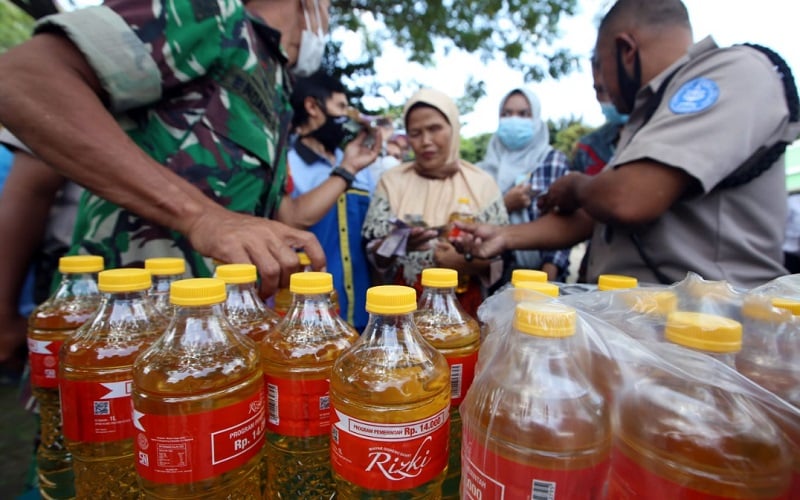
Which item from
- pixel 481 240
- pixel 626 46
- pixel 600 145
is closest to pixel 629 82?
pixel 626 46

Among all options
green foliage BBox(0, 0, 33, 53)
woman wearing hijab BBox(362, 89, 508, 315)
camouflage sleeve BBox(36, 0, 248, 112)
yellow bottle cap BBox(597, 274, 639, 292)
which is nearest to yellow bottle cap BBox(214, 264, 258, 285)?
camouflage sleeve BBox(36, 0, 248, 112)

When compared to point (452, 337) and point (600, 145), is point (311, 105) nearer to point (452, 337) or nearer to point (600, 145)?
point (600, 145)

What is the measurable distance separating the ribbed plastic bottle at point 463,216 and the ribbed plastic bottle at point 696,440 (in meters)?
1.96

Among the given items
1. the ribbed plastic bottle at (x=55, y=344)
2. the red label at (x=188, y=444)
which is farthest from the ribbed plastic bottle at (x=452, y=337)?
the ribbed plastic bottle at (x=55, y=344)

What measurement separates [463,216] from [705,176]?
1.60 metres

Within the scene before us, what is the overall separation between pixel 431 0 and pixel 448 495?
723 centimetres

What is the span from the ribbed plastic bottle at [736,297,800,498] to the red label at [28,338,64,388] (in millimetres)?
1606

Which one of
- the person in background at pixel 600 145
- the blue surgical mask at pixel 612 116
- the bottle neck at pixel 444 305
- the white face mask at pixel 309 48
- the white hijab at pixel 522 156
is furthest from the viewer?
the white hijab at pixel 522 156

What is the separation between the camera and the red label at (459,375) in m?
0.99

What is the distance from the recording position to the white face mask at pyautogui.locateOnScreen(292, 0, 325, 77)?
228cm

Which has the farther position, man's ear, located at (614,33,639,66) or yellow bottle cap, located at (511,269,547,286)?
man's ear, located at (614,33,639,66)

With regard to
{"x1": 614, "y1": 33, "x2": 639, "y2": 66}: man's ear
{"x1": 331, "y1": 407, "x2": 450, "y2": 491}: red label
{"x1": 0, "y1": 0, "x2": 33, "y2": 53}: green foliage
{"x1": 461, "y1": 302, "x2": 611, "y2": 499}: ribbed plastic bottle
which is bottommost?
{"x1": 331, "y1": 407, "x2": 450, "y2": 491}: red label

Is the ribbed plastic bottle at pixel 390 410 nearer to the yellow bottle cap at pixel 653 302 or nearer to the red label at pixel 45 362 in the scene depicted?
the yellow bottle cap at pixel 653 302

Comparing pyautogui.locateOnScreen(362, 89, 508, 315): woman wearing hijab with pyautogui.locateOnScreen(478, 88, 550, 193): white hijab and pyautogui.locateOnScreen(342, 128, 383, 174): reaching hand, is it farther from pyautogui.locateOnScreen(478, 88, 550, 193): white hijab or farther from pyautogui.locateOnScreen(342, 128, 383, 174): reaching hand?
pyautogui.locateOnScreen(478, 88, 550, 193): white hijab
